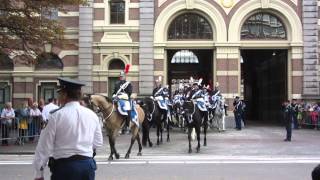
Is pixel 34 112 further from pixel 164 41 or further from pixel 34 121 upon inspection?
pixel 164 41

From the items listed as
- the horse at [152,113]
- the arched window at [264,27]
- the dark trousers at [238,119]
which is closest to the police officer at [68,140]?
the horse at [152,113]

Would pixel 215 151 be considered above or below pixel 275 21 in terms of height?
below

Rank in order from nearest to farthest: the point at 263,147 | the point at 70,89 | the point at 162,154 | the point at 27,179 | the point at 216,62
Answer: the point at 70,89 → the point at 27,179 → the point at 162,154 → the point at 263,147 → the point at 216,62

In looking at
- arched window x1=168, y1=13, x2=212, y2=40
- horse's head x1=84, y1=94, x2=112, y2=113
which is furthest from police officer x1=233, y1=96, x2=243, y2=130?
horse's head x1=84, y1=94, x2=112, y2=113

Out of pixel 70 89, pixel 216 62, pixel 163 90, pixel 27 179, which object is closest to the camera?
pixel 70 89

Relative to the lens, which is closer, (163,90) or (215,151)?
(215,151)

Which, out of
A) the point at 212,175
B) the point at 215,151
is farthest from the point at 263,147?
the point at 212,175

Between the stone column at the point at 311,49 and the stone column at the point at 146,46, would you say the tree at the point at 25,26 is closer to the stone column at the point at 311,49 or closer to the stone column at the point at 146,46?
the stone column at the point at 146,46

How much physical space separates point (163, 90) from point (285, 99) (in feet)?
54.2

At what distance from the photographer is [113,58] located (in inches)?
1483

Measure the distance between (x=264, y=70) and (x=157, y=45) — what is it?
14167 millimetres

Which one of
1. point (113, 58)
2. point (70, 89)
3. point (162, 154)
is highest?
point (113, 58)

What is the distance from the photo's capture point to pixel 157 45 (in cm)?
3722

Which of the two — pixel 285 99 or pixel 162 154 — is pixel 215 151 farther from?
pixel 285 99
